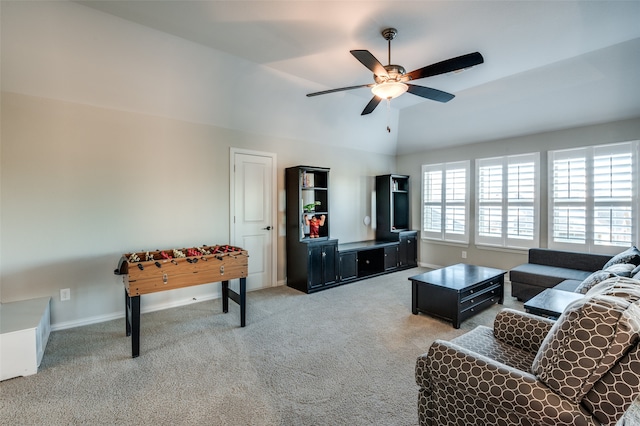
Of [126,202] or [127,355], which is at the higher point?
[126,202]

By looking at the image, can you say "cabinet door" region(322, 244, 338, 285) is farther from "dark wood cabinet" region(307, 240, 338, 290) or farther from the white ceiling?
the white ceiling

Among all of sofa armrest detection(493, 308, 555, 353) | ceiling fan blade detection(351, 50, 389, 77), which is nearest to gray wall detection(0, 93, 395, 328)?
ceiling fan blade detection(351, 50, 389, 77)

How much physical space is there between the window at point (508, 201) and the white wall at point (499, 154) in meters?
0.10

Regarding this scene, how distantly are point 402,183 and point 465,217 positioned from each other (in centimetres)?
149

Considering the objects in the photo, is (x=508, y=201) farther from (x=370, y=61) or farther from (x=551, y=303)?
(x=370, y=61)

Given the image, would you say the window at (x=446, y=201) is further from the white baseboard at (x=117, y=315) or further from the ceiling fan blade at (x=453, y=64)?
the white baseboard at (x=117, y=315)

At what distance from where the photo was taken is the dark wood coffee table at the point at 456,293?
327 cm

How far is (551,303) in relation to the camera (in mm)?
2641

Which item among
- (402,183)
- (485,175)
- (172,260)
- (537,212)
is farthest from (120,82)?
(537,212)

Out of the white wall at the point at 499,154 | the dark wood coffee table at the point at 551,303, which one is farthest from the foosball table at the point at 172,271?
the white wall at the point at 499,154

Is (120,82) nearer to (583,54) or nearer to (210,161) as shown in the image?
(210,161)

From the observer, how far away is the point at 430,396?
1.64 meters

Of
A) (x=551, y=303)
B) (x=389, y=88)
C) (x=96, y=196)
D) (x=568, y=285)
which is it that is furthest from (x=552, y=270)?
(x=96, y=196)

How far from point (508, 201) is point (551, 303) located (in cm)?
290
